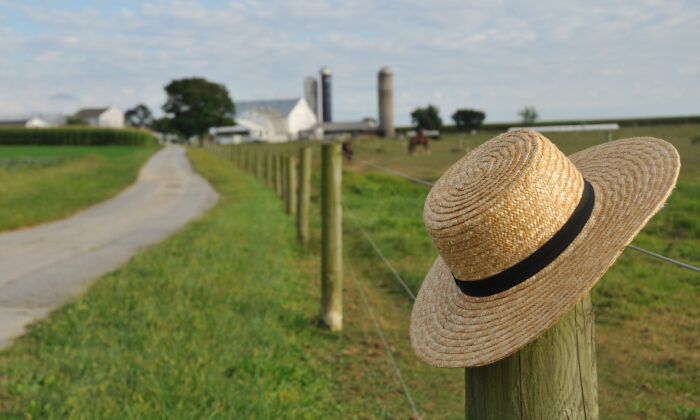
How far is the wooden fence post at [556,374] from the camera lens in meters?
1.62

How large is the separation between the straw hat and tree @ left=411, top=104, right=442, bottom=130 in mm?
81306

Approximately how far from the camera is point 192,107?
91188mm

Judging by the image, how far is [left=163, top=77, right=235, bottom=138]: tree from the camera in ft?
296

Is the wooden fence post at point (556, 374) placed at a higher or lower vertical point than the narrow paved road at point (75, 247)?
higher

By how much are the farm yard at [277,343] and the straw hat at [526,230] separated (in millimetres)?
1202

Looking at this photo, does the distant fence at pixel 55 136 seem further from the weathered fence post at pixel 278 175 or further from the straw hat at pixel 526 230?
the straw hat at pixel 526 230

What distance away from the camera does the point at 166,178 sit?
25609 mm

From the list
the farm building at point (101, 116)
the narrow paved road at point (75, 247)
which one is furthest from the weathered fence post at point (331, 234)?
the farm building at point (101, 116)

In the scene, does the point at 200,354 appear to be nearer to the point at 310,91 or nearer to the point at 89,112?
the point at 310,91

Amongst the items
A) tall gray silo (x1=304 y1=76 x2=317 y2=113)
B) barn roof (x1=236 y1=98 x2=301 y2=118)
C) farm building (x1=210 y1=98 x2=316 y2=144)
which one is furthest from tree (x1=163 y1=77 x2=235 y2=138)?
tall gray silo (x1=304 y1=76 x2=317 y2=113)

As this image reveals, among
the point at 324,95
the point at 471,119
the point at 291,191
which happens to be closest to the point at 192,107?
the point at 324,95

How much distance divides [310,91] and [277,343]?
112 metres

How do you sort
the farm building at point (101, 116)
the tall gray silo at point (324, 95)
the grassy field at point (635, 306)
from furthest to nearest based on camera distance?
1. the farm building at point (101, 116)
2. the tall gray silo at point (324, 95)
3. the grassy field at point (635, 306)

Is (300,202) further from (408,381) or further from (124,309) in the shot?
(408,381)
